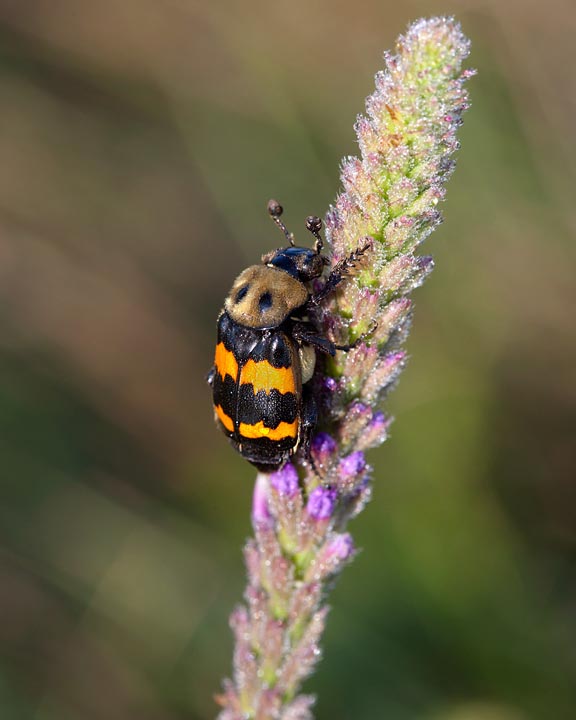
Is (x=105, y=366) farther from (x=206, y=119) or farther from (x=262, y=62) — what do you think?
(x=262, y=62)

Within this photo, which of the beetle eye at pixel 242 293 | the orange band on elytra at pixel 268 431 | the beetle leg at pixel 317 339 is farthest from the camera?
the beetle eye at pixel 242 293

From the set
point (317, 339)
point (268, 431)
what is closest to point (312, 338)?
point (317, 339)

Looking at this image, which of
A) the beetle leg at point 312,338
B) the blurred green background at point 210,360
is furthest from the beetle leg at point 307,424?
the blurred green background at point 210,360

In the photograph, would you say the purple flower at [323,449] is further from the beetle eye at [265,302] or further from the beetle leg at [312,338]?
the beetle eye at [265,302]

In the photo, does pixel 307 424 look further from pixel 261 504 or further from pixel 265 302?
pixel 265 302

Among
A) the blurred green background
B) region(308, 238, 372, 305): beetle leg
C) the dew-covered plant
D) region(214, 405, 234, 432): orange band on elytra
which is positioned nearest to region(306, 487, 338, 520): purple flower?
the dew-covered plant

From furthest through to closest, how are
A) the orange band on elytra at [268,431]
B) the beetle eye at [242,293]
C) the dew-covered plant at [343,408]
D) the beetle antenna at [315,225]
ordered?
the beetle eye at [242,293], the beetle antenna at [315,225], the orange band on elytra at [268,431], the dew-covered plant at [343,408]

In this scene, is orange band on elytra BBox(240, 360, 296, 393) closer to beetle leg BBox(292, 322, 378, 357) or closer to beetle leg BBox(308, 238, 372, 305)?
beetle leg BBox(292, 322, 378, 357)
